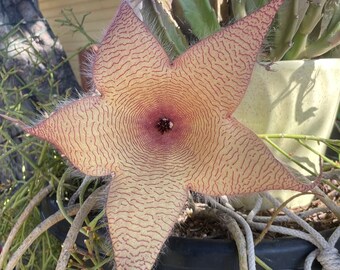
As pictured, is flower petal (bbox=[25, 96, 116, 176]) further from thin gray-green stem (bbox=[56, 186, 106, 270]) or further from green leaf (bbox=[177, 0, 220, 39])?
green leaf (bbox=[177, 0, 220, 39])

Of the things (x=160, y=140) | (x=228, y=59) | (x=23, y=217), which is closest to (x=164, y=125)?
(x=160, y=140)

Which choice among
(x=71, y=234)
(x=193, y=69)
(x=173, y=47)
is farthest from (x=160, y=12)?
(x=71, y=234)

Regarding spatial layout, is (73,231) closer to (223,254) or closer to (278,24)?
(223,254)

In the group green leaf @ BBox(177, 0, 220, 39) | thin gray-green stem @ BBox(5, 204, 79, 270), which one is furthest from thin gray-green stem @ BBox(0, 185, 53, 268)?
green leaf @ BBox(177, 0, 220, 39)

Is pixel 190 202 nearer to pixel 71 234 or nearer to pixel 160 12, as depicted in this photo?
pixel 71 234

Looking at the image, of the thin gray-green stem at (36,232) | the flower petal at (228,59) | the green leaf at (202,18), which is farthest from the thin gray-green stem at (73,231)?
the green leaf at (202,18)

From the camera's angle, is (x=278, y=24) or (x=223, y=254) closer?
(x=223, y=254)
